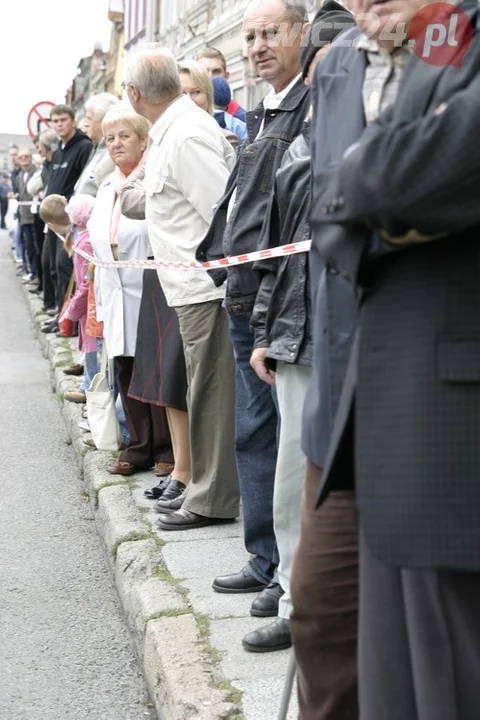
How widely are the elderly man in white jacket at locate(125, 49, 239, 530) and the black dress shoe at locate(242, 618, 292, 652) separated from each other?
157 centimetres

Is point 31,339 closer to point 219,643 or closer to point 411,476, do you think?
point 219,643

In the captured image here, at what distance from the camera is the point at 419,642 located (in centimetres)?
208

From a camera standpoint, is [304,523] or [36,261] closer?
[304,523]

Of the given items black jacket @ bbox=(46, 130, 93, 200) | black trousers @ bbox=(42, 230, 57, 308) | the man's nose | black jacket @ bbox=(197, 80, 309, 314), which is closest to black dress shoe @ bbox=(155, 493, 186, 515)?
black jacket @ bbox=(197, 80, 309, 314)

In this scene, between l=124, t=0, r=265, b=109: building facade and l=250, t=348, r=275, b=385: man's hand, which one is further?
l=124, t=0, r=265, b=109: building facade

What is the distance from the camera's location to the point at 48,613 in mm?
4906

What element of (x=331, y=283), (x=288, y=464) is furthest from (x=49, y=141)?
(x=331, y=283)

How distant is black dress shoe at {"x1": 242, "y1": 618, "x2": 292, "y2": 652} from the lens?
3902mm

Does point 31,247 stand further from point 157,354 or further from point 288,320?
point 288,320

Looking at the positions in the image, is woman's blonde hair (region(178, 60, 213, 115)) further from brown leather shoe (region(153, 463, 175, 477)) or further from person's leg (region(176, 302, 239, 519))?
brown leather shoe (region(153, 463, 175, 477))

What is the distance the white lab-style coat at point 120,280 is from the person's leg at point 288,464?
278 cm

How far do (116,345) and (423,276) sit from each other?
186 inches

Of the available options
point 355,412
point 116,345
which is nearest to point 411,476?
point 355,412

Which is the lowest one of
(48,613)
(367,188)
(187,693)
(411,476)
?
(48,613)
